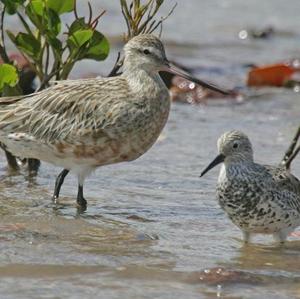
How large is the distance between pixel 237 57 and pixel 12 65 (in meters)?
7.66

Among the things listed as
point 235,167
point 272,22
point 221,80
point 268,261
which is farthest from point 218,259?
point 272,22

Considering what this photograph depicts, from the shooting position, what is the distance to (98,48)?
904 centimetres

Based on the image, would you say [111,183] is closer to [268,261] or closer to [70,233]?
[70,233]

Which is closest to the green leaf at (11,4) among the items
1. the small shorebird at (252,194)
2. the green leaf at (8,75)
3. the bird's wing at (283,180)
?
the green leaf at (8,75)

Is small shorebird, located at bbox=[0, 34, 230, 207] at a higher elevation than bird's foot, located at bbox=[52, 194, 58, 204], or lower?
higher

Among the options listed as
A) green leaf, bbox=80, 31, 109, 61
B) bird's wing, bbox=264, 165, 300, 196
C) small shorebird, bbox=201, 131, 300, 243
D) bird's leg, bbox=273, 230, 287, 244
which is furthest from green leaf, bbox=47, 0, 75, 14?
bird's leg, bbox=273, 230, 287, 244

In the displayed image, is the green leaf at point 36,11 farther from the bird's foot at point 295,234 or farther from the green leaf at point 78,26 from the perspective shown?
the bird's foot at point 295,234

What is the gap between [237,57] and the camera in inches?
639

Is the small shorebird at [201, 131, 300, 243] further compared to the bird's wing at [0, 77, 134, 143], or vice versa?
the bird's wing at [0, 77, 134, 143]

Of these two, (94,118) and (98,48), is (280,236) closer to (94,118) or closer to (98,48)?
(94,118)

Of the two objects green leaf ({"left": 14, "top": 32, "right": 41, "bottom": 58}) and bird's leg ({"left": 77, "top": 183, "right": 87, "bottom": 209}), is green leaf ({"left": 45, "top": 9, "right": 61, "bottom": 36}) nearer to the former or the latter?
green leaf ({"left": 14, "top": 32, "right": 41, "bottom": 58})

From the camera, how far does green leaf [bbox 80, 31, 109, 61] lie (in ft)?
29.5

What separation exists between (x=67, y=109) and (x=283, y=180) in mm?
1803

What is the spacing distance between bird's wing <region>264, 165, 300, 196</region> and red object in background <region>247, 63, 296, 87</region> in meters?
5.65
